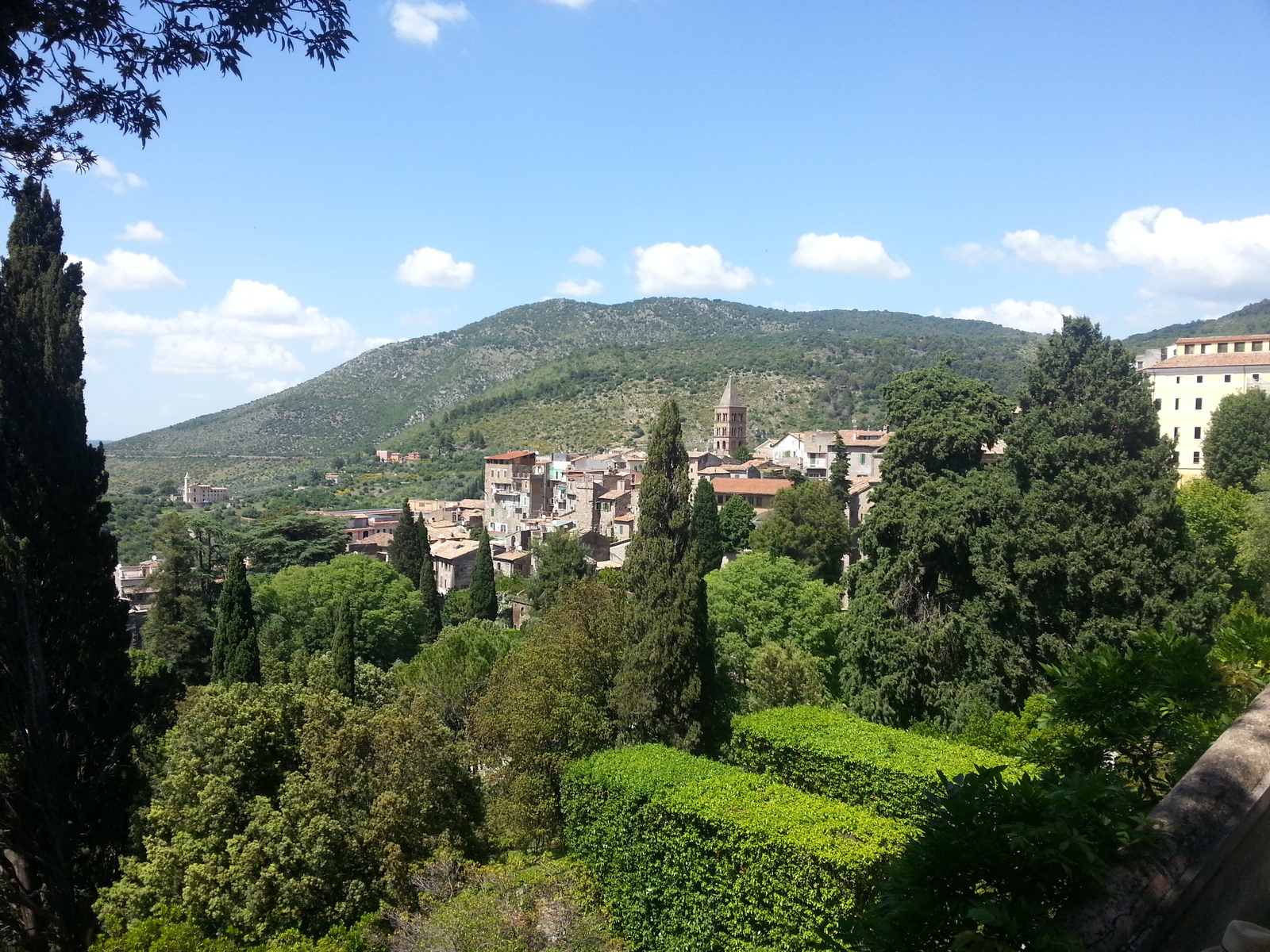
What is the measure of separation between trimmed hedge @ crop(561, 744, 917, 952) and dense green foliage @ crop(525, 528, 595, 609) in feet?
73.9

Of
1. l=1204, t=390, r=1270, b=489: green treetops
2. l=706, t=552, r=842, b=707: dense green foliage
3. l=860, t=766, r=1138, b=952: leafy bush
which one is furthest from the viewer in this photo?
l=1204, t=390, r=1270, b=489: green treetops

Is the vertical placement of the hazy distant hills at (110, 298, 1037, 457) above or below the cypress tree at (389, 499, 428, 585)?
above

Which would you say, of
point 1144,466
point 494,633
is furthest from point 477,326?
point 1144,466

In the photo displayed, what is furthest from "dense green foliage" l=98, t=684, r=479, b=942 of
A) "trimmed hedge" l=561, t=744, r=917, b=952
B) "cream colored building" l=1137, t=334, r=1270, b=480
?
"cream colored building" l=1137, t=334, r=1270, b=480

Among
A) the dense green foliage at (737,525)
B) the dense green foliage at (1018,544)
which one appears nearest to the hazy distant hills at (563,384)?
the dense green foliage at (737,525)

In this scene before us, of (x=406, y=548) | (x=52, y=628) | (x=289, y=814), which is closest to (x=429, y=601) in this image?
(x=406, y=548)

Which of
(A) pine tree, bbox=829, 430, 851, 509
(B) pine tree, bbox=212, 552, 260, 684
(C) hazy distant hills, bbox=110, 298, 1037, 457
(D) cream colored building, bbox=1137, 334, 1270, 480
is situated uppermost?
(C) hazy distant hills, bbox=110, 298, 1037, 457

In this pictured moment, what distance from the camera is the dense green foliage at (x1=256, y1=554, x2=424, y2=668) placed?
36.6 meters

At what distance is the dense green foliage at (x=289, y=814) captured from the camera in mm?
11766

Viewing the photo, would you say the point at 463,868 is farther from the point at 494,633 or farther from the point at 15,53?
the point at 494,633

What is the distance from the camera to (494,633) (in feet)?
94.0

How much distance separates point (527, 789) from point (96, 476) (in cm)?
907

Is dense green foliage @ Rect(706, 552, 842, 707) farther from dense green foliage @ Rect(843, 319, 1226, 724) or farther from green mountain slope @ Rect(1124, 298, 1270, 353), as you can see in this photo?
green mountain slope @ Rect(1124, 298, 1270, 353)

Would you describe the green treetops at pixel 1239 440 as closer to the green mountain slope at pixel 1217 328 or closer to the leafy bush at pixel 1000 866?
the leafy bush at pixel 1000 866
